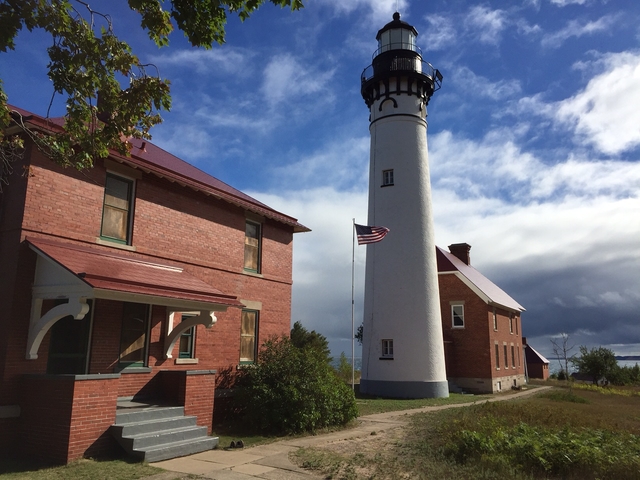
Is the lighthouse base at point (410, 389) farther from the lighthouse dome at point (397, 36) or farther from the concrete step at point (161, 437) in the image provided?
the lighthouse dome at point (397, 36)

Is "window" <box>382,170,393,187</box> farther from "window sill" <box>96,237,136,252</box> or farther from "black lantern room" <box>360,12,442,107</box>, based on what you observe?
"window sill" <box>96,237,136,252</box>

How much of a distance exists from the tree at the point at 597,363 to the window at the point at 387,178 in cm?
2959

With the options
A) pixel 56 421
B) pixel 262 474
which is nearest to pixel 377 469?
pixel 262 474

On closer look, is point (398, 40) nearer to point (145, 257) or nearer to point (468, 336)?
point (468, 336)

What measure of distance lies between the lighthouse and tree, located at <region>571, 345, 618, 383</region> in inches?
1088

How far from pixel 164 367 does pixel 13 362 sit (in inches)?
149

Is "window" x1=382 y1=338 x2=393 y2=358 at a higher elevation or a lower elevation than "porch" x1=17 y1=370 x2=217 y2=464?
higher

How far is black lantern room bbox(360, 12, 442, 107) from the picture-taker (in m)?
26.2

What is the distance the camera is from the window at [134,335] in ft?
39.1

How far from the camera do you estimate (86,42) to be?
323 inches

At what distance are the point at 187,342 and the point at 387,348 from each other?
13147mm

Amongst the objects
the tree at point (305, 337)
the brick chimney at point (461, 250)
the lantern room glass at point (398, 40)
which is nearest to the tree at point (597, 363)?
the brick chimney at point (461, 250)

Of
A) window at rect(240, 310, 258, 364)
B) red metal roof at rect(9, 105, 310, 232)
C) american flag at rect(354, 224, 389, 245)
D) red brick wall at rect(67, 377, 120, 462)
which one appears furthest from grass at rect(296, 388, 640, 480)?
american flag at rect(354, 224, 389, 245)

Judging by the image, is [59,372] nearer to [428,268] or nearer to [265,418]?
[265,418]
